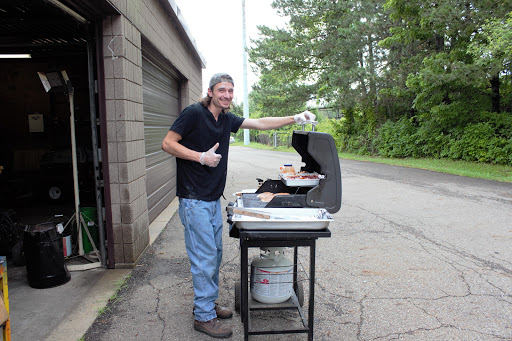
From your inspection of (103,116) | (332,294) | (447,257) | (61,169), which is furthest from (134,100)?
(61,169)

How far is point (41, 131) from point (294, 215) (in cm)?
869

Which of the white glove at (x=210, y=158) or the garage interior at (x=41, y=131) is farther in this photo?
the garage interior at (x=41, y=131)

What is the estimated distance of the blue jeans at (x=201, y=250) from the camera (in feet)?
9.77

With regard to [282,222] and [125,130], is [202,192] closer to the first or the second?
[282,222]

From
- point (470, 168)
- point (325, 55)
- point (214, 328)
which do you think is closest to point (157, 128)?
point (214, 328)

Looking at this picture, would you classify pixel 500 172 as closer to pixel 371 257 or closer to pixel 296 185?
pixel 371 257

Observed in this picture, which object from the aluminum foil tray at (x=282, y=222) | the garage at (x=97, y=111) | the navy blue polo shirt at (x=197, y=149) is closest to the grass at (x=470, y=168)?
the garage at (x=97, y=111)

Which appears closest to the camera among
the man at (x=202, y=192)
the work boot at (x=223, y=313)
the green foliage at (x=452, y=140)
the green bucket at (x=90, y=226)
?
the man at (x=202, y=192)

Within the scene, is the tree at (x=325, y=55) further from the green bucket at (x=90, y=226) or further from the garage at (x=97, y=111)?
the green bucket at (x=90, y=226)

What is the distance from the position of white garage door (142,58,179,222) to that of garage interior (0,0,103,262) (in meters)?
0.97

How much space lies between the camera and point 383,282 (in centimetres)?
405

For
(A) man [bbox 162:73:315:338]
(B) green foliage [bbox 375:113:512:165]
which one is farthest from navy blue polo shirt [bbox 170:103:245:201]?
(B) green foliage [bbox 375:113:512:165]

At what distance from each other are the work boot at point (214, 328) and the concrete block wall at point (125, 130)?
1689mm

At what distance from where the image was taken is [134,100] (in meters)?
4.53
